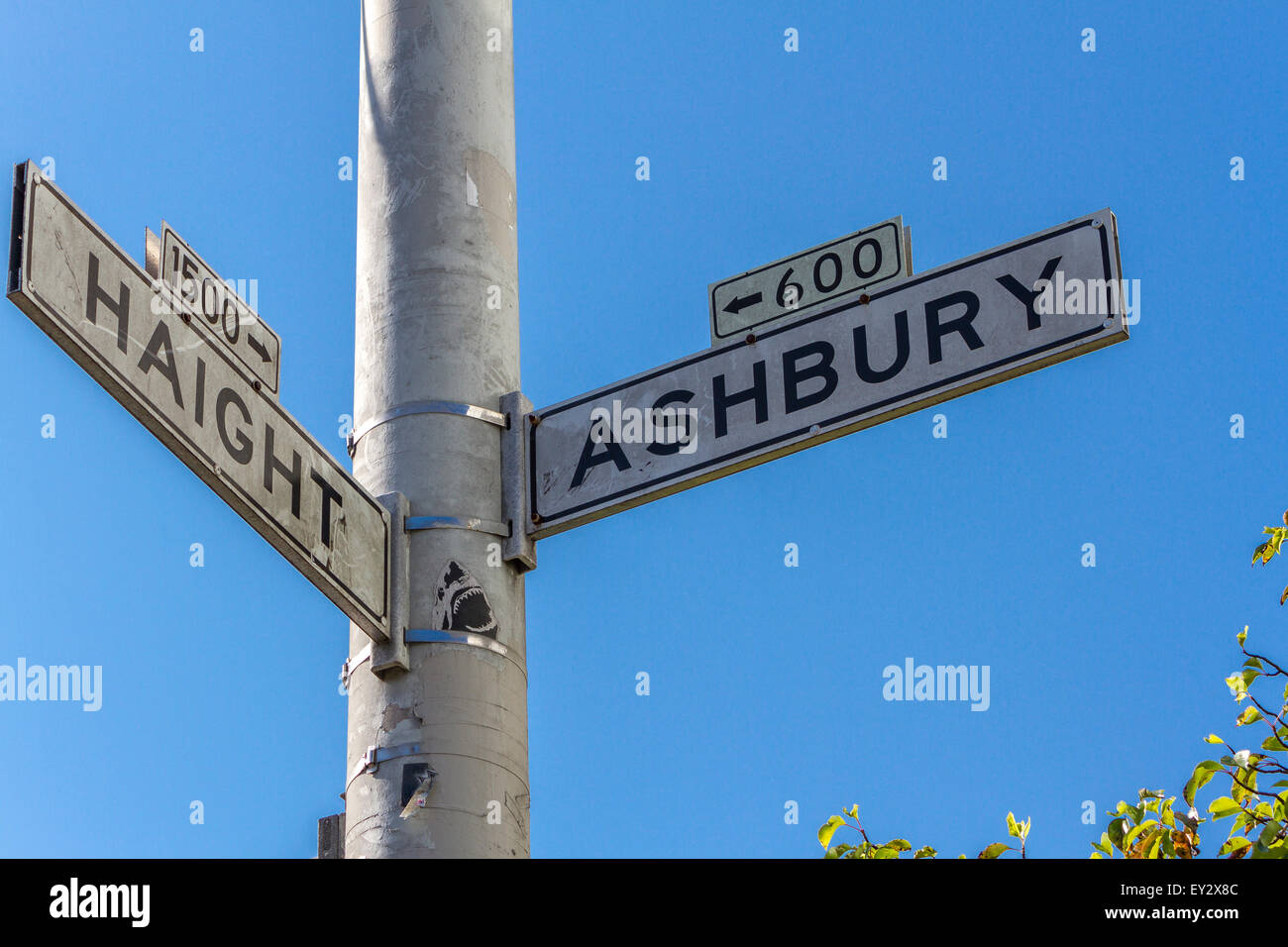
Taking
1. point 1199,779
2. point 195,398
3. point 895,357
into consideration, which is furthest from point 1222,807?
point 195,398

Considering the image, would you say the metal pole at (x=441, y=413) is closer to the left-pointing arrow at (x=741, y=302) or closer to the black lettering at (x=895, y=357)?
the left-pointing arrow at (x=741, y=302)

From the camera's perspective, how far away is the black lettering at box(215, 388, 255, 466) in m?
5.09

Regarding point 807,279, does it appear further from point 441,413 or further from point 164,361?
point 164,361

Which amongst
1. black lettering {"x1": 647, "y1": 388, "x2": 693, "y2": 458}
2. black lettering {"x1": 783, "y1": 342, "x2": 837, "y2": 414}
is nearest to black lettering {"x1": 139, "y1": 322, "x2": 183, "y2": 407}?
black lettering {"x1": 647, "y1": 388, "x2": 693, "y2": 458}

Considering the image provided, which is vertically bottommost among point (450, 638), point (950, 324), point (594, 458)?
point (450, 638)

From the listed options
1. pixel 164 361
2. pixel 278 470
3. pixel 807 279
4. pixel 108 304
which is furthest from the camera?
pixel 807 279

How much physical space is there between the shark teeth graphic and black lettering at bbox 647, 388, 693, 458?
26.4 inches

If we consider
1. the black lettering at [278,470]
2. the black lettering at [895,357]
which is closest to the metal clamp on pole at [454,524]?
the black lettering at [278,470]

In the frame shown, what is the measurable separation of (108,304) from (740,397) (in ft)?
6.39

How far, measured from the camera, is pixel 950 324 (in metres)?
5.80

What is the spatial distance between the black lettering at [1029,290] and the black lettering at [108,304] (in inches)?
96.9

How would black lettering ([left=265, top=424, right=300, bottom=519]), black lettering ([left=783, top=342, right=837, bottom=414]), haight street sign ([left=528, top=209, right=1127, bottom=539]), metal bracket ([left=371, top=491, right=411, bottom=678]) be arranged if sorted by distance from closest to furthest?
black lettering ([left=265, top=424, right=300, bottom=519])
metal bracket ([left=371, top=491, right=411, bottom=678])
haight street sign ([left=528, top=209, right=1127, bottom=539])
black lettering ([left=783, top=342, right=837, bottom=414])

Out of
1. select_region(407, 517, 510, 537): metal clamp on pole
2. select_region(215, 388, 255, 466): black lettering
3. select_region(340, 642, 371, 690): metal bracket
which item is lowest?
select_region(340, 642, 371, 690): metal bracket

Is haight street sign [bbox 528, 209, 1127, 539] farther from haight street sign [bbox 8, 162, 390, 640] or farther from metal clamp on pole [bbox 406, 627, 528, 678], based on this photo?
haight street sign [bbox 8, 162, 390, 640]
